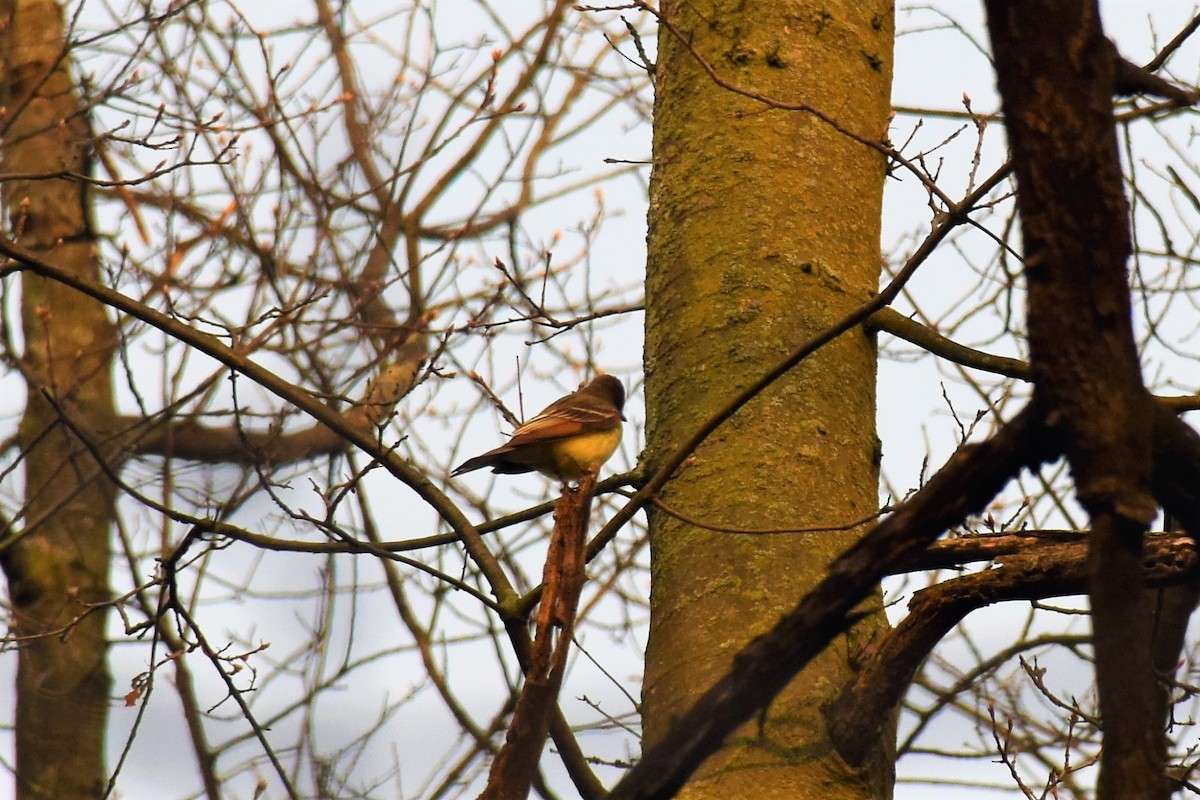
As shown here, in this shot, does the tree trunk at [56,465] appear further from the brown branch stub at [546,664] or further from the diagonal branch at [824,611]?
the diagonal branch at [824,611]

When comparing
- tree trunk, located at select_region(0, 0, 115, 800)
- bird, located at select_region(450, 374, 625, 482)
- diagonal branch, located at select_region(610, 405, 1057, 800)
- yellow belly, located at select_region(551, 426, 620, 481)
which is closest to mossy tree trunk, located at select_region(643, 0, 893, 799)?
diagonal branch, located at select_region(610, 405, 1057, 800)

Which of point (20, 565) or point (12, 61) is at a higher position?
point (12, 61)

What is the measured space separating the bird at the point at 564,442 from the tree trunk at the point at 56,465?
101 inches

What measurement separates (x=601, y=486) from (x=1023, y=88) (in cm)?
185

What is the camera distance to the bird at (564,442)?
17.5 ft

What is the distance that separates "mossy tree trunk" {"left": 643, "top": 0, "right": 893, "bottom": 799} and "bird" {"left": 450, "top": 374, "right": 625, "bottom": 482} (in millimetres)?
1983

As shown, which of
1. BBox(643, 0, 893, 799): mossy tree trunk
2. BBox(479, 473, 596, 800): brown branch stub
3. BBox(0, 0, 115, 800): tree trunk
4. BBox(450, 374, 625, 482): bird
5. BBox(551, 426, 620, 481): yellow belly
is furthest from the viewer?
BBox(0, 0, 115, 800): tree trunk

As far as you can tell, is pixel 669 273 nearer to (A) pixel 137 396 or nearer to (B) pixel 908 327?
(B) pixel 908 327

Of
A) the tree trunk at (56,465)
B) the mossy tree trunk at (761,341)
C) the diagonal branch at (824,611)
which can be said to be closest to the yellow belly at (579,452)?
the mossy tree trunk at (761,341)

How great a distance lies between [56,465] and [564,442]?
373 centimetres

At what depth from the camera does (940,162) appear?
413 centimetres

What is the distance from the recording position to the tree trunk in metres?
7.42

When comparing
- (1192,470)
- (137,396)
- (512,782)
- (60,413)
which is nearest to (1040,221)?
(1192,470)

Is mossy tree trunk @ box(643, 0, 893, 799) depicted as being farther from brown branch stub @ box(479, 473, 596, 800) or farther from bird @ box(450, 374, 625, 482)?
bird @ box(450, 374, 625, 482)
